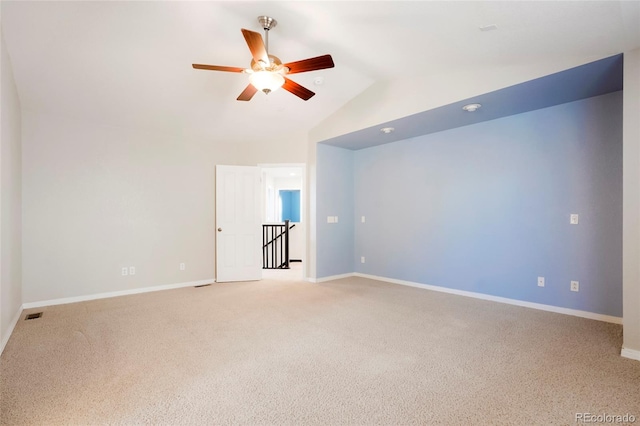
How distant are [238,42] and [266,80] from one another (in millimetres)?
724

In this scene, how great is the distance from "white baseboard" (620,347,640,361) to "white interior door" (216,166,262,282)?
4.71 meters

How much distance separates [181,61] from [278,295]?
321cm

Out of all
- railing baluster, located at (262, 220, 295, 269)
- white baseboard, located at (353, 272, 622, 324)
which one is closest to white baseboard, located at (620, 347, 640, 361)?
white baseboard, located at (353, 272, 622, 324)

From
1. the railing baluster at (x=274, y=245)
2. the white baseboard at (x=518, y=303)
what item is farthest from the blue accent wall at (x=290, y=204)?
the white baseboard at (x=518, y=303)

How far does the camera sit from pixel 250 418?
176 cm

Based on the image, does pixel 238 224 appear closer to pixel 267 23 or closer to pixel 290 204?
pixel 267 23

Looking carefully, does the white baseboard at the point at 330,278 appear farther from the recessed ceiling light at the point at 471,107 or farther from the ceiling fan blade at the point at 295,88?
the recessed ceiling light at the point at 471,107

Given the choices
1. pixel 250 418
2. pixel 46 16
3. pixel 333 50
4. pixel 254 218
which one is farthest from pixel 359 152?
pixel 250 418

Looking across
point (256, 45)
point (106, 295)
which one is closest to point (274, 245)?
point (106, 295)

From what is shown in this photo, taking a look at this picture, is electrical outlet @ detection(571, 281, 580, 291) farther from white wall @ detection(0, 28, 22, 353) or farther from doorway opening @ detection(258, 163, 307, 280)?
white wall @ detection(0, 28, 22, 353)

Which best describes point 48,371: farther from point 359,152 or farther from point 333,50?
point 359,152

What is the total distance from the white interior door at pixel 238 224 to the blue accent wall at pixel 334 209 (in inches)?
44.9

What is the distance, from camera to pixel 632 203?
8.06 feet

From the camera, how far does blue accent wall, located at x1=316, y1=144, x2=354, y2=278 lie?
17.9 feet
